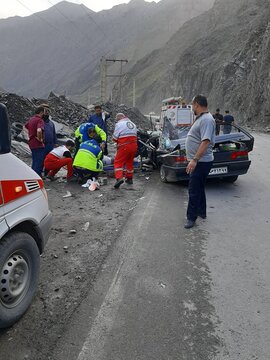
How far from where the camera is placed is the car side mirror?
298cm

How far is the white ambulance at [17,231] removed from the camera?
2975mm

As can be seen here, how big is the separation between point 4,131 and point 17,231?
0.84 metres

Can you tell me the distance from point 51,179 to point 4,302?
6200mm

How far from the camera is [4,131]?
301 centimetres

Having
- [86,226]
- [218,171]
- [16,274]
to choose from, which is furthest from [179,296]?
[218,171]

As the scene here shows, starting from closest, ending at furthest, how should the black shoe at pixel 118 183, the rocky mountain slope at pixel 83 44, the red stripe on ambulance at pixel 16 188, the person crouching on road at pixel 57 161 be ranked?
1. the red stripe on ambulance at pixel 16 188
2. the black shoe at pixel 118 183
3. the person crouching on road at pixel 57 161
4. the rocky mountain slope at pixel 83 44

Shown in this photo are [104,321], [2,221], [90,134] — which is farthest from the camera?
[90,134]

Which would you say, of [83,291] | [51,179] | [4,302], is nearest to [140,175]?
[51,179]

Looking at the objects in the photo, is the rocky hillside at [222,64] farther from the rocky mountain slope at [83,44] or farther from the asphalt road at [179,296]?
the asphalt road at [179,296]

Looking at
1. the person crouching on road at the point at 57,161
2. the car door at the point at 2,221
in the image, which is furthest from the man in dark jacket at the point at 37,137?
the car door at the point at 2,221

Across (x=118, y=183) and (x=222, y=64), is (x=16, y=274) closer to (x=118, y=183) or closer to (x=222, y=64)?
(x=118, y=183)

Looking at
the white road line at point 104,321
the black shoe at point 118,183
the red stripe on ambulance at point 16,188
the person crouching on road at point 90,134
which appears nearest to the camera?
the white road line at point 104,321

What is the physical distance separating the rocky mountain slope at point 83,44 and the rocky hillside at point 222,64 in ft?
95.1

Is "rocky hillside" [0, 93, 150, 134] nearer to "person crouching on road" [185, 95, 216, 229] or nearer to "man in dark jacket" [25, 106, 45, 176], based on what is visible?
"man in dark jacket" [25, 106, 45, 176]
